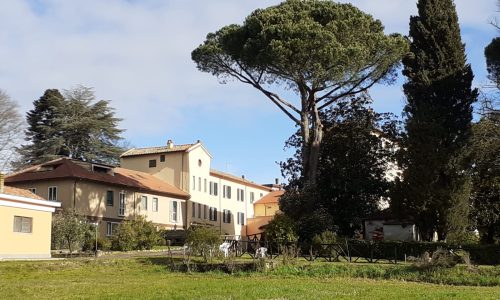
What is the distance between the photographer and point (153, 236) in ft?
125

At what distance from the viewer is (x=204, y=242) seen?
2597 centimetres

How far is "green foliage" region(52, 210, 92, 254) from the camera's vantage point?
1447 inches

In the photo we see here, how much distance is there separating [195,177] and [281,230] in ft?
101

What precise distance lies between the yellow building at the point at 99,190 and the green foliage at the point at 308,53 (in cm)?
1343

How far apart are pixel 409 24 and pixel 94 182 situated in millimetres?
27843

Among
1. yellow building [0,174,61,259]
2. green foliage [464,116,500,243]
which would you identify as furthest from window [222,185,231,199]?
yellow building [0,174,61,259]

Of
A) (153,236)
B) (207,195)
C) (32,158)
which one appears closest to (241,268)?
(153,236)

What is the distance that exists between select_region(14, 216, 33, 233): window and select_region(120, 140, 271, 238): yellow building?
88.8 feet

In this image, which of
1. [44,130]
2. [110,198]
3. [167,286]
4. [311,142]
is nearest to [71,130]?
[44,130]

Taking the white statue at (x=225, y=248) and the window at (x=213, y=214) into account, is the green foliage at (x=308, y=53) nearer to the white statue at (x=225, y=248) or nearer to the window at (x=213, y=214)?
the white statue at (x=225, y=248)

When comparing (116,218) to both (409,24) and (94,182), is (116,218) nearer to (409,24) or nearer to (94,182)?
(94,182)

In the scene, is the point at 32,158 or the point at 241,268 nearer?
the point at 241,268

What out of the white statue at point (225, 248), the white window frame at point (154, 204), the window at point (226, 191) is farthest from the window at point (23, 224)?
the window at point (226, 191)

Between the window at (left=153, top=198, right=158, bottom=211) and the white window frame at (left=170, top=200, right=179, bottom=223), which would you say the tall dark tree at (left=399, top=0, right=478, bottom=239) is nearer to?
the window at (left=153, top=198, right=158, bottom=211)
